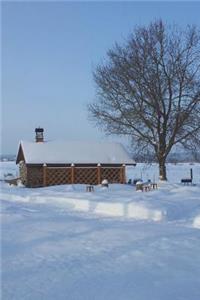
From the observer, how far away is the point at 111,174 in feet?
115

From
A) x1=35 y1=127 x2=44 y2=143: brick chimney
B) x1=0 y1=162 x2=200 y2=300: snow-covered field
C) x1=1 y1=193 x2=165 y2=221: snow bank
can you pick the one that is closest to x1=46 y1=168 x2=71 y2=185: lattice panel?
x1=35 y1=127 x2=44 y2=143: brick chimney

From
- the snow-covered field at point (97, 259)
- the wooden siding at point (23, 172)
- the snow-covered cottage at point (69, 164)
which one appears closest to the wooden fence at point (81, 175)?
the snow-covered cottage at point (69, 164)

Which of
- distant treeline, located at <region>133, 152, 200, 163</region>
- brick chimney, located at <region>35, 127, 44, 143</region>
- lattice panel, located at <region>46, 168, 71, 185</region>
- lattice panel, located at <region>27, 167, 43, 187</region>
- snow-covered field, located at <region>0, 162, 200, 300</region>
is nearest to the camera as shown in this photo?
snow-covered field, located at <region>0, 162, 200, 300</region>

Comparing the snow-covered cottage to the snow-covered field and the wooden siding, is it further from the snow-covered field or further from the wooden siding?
the snow-covered field

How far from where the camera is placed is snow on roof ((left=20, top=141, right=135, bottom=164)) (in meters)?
34.2

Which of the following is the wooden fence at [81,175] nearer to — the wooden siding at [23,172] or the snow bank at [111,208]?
the wooden siding at [23,172]

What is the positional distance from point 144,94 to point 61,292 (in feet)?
92.1

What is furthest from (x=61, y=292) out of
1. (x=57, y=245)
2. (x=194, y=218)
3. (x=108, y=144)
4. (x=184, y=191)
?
(x=108, y=144)

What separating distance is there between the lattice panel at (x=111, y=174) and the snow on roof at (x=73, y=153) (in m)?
0.61

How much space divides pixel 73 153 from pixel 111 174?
3.42m

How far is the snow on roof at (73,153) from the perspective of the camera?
34156 millimetres

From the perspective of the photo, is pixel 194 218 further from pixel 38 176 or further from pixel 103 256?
pixel 38 176

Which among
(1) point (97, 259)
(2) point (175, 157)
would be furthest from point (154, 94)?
(1) point (97, 259)

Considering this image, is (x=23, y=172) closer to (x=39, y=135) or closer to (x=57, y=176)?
(x=39, y=135)
